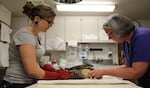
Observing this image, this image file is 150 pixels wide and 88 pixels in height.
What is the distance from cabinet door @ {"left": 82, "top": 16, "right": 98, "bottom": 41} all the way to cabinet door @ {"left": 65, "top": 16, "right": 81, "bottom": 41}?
11cm

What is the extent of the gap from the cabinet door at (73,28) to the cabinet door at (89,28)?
0.11 meters

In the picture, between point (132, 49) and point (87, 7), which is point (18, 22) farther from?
point (132, 49)

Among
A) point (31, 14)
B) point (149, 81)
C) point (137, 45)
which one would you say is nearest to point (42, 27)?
point (31, 14)

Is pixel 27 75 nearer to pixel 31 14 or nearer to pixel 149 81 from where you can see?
pixel 31 14

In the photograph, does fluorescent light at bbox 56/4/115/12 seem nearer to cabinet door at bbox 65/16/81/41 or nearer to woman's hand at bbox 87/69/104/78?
cabinet door at bbox 65/16/81/41

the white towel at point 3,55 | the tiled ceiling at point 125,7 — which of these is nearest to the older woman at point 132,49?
the tiled ceiling at point 125,7

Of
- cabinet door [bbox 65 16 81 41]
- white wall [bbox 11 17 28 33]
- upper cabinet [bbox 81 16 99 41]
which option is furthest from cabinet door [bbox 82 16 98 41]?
white wall [bbox 11 17 28 33]

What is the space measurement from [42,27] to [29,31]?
0.44 feet

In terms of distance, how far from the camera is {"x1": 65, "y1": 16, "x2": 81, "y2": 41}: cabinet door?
473 cm

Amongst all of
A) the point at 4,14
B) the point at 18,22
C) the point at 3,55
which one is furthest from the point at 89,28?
the point at 3,55

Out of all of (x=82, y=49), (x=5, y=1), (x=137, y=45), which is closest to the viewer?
(x=137, y=45)

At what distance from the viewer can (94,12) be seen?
4.49 meters

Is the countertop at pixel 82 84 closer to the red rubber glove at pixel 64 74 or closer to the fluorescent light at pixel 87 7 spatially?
the red rubber glove at pixel 64 74

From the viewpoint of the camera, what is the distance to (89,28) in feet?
15.7
